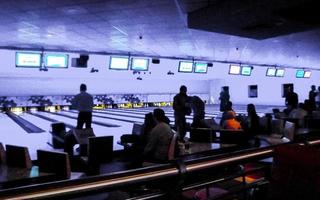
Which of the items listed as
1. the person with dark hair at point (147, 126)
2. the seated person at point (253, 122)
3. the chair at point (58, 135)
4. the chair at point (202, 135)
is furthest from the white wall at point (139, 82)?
the chair at point (202, 135)

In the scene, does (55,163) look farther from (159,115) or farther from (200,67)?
(200,67)

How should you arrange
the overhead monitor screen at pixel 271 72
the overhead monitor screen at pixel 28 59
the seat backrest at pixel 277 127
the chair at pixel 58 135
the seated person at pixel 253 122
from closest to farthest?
the seat backrest at pixel 277 127 → the seated person at pixel 253 122 → the chair at pixel 58 135 → the overhead monitor screen at pixel 28 59 → the overhead monitor screen at pixel 271 72

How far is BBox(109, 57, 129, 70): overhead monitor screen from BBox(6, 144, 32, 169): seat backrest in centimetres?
724

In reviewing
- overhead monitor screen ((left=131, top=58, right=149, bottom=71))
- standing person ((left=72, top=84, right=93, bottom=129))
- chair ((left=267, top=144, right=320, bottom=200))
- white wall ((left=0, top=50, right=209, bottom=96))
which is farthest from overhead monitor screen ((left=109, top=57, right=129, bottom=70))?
chair ((left=267, top=144, right=320, bottom=200))

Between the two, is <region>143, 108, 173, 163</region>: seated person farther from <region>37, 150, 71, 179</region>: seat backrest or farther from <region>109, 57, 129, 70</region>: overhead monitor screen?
<region>109, 57, 129, 70</region>: overhead monitor screen

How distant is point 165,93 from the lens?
27734 mm

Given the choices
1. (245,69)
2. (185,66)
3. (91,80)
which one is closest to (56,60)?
(185,66)

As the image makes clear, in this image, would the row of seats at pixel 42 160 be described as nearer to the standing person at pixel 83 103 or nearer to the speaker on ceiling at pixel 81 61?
the standing person at pixel 83 103

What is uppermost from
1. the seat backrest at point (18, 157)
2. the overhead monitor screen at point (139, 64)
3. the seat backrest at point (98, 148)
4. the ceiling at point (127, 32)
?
the ceiling at point (127, 32)

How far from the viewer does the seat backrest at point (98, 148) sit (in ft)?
17.0

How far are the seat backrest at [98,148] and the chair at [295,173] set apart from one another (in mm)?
3574

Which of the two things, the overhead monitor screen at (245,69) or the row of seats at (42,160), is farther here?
the overhead monitor screen at (245,69)

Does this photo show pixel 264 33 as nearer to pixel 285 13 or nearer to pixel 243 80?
pixel 285 13

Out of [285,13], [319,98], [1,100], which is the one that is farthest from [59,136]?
[1,100]
